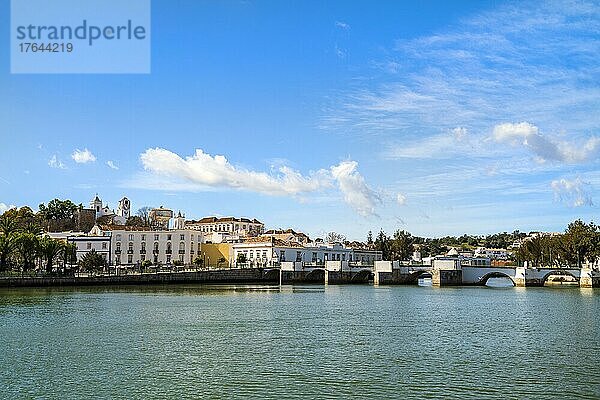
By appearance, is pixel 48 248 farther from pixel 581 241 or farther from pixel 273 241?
pixel 581 241

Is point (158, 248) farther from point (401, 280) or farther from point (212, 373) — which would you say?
point (212, 373)

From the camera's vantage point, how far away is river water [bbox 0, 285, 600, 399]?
2222 cm

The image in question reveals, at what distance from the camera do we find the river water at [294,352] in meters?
22.2

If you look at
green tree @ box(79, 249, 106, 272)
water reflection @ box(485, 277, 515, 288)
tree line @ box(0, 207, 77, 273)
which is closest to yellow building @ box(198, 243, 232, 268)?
green tree @ box(79, 249, 106, 272)

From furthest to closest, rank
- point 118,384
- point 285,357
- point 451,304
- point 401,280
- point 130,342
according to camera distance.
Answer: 1. point 401,280
2. point 451,304
3. point 130,342
4. point 285,357
5. point 118,384

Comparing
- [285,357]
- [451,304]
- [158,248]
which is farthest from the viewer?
[158,248]

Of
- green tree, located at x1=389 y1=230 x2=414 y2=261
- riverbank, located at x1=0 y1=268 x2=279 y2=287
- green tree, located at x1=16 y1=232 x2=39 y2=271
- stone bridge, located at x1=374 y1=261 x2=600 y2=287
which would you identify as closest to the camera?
riverbank, located at x1=0 y1=268 x2=279 y2=287

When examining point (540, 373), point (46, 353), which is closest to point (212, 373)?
point (46, 353)

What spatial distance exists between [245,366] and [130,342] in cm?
803

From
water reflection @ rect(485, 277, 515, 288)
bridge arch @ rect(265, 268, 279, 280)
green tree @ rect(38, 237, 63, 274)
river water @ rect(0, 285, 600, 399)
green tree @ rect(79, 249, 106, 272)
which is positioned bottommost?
water reflection @ rect(485, 277, 515, 288)

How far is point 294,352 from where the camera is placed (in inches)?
1145

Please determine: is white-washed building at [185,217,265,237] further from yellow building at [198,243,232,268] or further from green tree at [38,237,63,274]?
green tree at [38,237,63,274]

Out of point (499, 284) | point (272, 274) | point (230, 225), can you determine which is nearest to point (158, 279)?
point (272, 274)

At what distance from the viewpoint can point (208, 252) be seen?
374 feet
